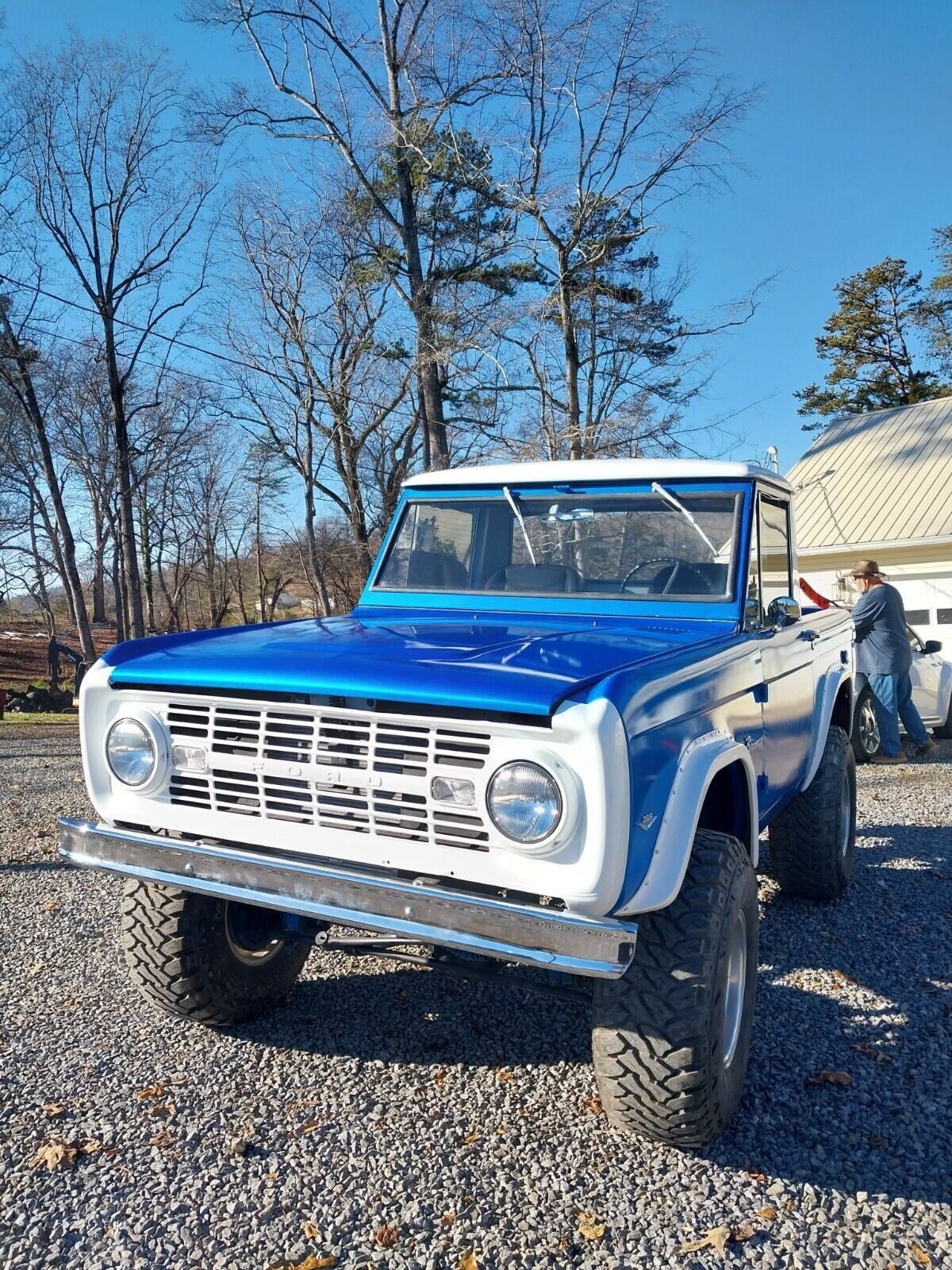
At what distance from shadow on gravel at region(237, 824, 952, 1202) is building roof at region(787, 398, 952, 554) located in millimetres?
11819

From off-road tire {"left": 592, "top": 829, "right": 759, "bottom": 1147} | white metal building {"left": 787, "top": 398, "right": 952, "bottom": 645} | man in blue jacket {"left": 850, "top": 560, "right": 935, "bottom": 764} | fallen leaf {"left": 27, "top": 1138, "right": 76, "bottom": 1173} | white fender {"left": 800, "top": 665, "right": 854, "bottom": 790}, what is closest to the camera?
off-road tire {"left": 592, "top": 829, "right": 759, "bottom": 1147}

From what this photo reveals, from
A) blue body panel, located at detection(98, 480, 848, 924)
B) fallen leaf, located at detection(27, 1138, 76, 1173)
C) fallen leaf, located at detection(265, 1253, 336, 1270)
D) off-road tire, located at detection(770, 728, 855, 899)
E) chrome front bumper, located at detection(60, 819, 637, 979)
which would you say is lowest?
fallen leaf, located at detection(265, 1253, 336, 1270)

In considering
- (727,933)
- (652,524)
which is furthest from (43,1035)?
(652,524)

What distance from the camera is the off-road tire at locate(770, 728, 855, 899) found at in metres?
4.66

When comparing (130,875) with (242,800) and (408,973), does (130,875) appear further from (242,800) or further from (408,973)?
(408,973)

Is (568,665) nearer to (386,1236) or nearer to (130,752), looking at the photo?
(130,752)

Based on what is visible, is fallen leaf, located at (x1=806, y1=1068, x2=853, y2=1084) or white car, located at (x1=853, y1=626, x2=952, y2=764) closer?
fallen leaf, located at (x1=806, y1=1068, x2=853, y2=1084)

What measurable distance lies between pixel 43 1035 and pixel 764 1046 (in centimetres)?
269

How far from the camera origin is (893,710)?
9.76 metres

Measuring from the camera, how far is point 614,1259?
2.29 meters

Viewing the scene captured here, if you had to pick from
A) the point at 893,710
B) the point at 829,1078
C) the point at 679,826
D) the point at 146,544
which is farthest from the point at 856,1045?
the point at 146,544

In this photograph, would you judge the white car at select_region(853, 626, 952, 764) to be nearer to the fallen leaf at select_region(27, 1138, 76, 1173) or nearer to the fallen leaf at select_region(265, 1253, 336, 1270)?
the fallen leaf at select_region(265, 1253, 336, 1270)

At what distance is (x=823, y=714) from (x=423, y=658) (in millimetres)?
2935

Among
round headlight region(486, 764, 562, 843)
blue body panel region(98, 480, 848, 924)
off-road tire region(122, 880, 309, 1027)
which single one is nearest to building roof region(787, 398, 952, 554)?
blue body panel region(98, 480, 848, 924)
